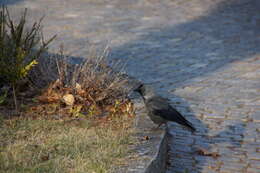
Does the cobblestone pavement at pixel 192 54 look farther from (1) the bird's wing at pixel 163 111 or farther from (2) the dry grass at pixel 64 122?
(2) the dry grass at pixel 64 122

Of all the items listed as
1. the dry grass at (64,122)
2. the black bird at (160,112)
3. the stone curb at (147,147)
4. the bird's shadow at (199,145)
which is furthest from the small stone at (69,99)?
the bird's shadow at (199,145)

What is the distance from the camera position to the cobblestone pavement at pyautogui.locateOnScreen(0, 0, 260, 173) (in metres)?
5.63

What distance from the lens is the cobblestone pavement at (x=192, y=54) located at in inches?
221

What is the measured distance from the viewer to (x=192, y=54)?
9219mm

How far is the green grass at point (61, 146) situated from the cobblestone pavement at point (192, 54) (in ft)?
2.61

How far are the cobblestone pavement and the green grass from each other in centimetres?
79

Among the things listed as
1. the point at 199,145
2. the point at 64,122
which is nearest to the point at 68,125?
the point at 64,122

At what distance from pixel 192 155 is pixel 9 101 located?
2248 mm

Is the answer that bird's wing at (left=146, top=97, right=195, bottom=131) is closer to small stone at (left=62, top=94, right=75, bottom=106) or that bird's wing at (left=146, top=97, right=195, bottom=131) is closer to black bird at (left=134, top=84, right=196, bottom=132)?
black bird at (left=134, top=84, right=196, bottom=132)

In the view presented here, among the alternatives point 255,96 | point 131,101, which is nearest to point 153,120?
point 131,101

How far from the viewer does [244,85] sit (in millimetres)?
7457

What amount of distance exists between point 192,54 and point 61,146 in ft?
16.3

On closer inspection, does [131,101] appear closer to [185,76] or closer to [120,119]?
[120,119]

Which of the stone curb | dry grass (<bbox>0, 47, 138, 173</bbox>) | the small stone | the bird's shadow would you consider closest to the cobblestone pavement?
the bird's shadow
